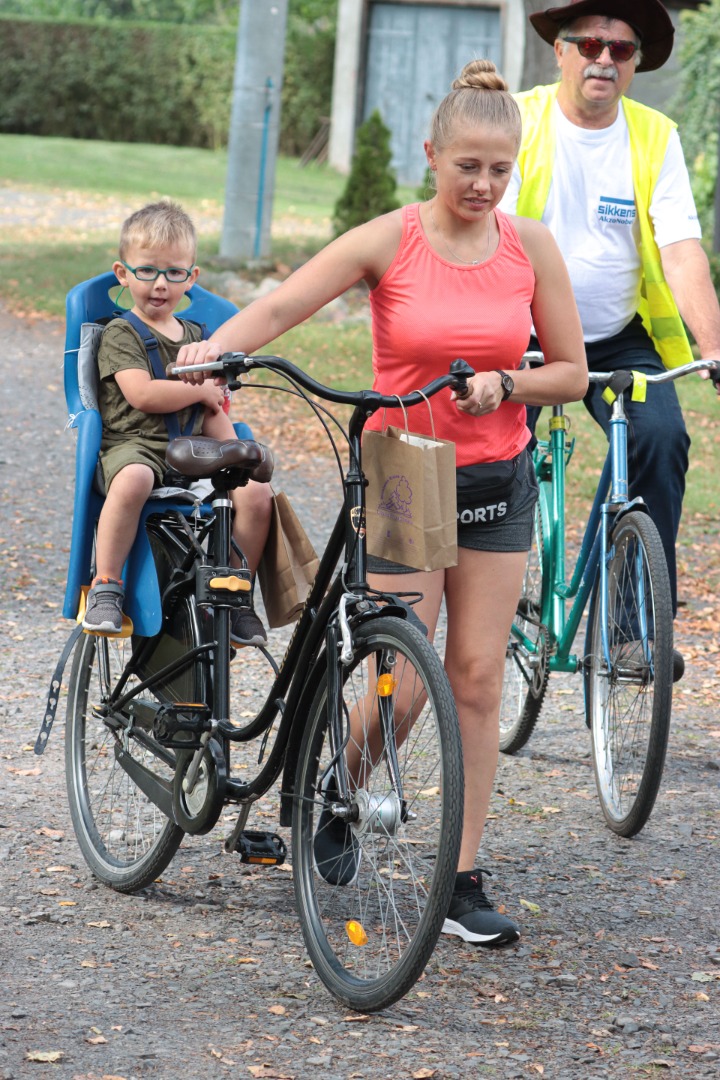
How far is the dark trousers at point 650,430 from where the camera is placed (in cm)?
465

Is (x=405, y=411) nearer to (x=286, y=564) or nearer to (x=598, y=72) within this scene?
(x=286, y=564)

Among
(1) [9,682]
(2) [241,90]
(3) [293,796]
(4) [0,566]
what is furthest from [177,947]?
(2) [241,90]

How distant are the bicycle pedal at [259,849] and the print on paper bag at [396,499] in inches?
36.9

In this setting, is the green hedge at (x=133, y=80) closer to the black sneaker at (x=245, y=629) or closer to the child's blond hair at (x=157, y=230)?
the child's blond hair at (x=157, y=230)

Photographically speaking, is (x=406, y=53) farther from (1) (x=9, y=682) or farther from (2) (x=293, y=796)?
(2) (x=293, y=796)

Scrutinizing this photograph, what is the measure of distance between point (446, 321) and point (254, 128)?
13.5m

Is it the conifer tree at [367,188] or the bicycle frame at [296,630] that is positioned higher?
the conifer tree at [367,188]

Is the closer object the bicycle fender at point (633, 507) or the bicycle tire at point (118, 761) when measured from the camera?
the bicycle tire at point (118, 761)

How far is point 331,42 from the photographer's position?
110 feet

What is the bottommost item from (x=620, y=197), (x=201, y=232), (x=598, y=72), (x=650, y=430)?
(x=650, y=430)

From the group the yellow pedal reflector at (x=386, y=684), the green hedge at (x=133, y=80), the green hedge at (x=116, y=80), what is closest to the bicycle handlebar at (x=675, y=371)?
the yellow pedal reflector at (x=386, y=684)

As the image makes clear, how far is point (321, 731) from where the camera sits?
3.39m

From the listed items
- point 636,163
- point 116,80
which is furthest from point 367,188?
point 116,80

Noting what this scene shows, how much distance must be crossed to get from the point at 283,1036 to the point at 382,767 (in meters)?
0.61
